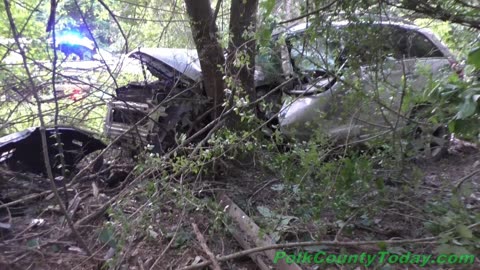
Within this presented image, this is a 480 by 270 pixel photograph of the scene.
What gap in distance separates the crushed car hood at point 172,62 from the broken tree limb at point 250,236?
1.71 m

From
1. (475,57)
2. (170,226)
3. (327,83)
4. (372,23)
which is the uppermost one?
(372,23)

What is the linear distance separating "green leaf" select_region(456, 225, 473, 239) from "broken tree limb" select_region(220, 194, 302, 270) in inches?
38.1

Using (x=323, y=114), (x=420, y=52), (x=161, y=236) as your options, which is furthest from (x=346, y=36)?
(x=161, y=236)

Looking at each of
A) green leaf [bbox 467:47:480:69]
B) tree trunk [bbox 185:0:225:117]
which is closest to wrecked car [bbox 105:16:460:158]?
tree trunk [bbox 185:0:225:117]

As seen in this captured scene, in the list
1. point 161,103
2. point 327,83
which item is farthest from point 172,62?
point 327,83

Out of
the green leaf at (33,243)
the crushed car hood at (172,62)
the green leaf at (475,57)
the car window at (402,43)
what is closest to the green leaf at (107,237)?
the green leaf at (33,243)

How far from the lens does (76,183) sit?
4770 mm

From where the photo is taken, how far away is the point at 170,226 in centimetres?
382

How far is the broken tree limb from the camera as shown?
3.10 meters

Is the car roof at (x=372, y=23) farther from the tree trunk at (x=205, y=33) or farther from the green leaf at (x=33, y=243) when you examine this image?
the green leaf at (x=33, y=243)

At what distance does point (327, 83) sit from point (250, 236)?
152 centimetres

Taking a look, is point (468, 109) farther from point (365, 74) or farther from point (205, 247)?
point (205, 247)

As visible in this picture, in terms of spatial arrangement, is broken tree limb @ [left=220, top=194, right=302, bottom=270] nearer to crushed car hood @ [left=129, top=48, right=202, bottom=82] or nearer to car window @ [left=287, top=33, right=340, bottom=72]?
car window @ [left=287, top=33, right=340, bottom=72]

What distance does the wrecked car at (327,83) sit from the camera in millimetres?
3576
